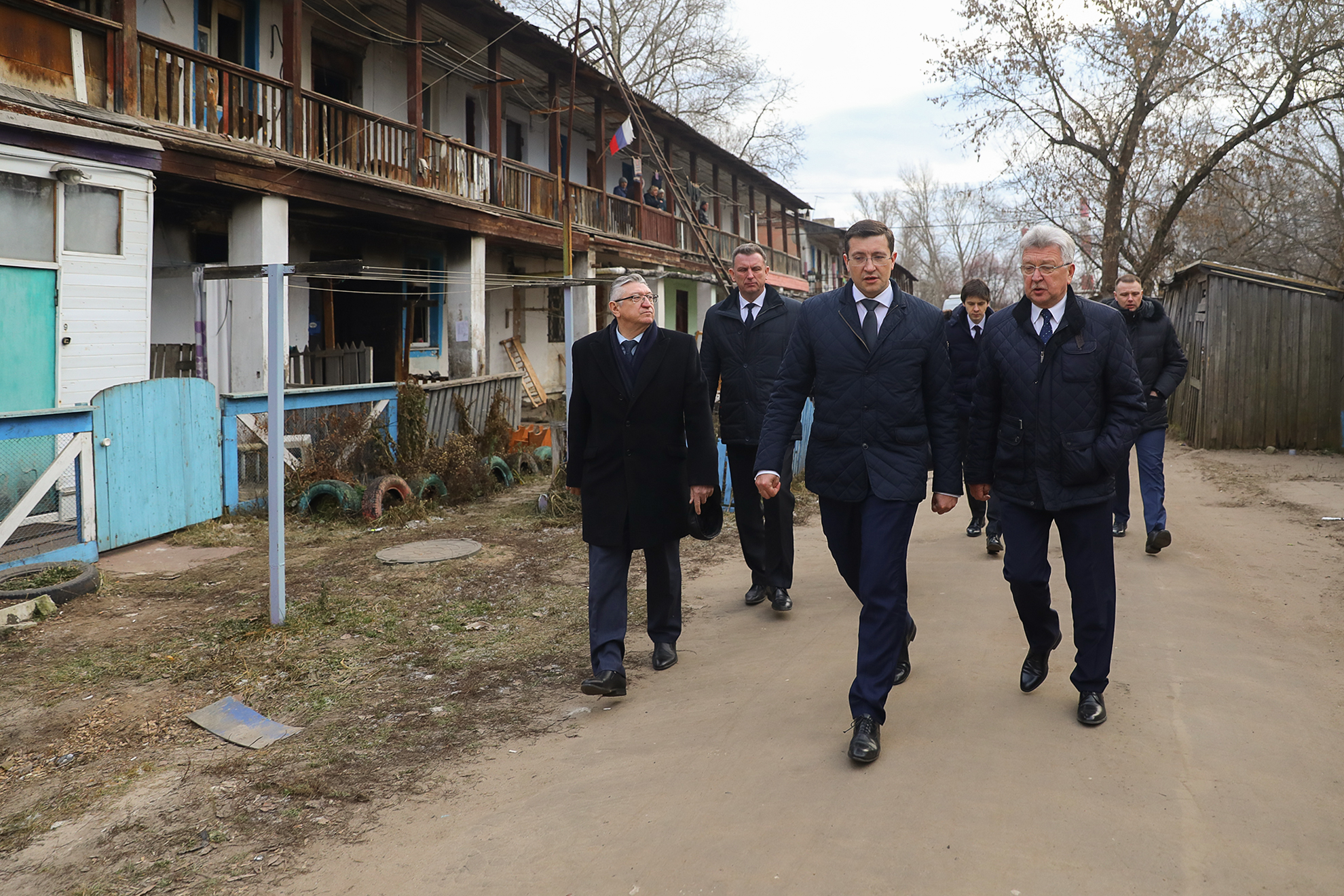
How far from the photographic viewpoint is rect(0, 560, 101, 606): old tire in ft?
19.1

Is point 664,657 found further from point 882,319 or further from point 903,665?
point 882,319

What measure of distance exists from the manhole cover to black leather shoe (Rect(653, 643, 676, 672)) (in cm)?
292

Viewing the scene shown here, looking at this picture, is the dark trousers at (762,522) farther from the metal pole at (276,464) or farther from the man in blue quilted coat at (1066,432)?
the metal pole at (276,464)

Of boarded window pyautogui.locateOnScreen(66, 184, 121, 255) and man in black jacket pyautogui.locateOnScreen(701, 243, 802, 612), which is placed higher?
boarded window pyautogui.locateOnScreen(66, 184, 121, 255)

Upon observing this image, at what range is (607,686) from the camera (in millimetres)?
4344

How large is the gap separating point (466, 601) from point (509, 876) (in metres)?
3.50

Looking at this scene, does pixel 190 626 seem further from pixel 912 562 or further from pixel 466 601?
pixel 912 562

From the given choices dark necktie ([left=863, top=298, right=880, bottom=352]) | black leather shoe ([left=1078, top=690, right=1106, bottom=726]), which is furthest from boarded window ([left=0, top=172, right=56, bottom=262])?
black leather shoe ([left=1078, top=690, right=1106, bottom=726])

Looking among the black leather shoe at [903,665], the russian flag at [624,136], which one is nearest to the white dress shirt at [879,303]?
the black leather shoe at [903,665]

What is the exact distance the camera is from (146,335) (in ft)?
31.8

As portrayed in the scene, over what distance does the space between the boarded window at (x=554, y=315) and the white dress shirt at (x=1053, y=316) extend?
57.0 ft

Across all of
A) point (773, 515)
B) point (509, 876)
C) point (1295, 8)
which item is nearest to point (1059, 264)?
point (773, 515)

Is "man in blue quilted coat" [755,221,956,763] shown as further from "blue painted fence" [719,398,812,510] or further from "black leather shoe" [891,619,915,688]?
"blue painted fence" [719,398,812,510]

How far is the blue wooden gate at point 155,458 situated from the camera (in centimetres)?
726
